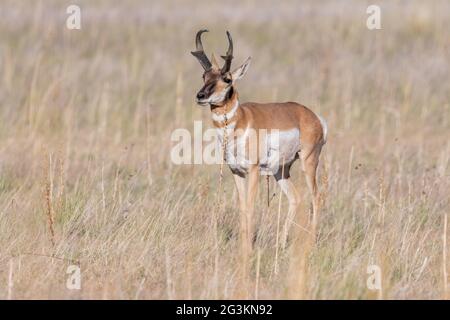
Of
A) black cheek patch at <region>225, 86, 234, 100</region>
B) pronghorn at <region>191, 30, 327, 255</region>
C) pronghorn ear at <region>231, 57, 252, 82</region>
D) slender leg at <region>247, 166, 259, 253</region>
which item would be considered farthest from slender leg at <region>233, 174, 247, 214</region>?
pronghorn ear at <region>231, 57, 252, 82</region>

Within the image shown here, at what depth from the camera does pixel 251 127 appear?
715 centimetres

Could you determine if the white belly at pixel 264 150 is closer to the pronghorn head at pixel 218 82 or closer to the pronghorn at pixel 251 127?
the pronghorn at pixel 251 127

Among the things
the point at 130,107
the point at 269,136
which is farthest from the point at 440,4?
the point at 269,136

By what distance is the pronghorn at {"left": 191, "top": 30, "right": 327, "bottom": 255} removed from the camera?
6.91 m

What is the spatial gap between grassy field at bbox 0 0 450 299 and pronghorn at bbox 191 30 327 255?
9.7 inches

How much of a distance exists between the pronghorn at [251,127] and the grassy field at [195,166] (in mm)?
247

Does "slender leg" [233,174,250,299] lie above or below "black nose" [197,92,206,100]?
below

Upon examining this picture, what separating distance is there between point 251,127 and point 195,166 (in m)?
A: 2.90

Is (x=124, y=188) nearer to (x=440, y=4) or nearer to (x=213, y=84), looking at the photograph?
(x=213, y=84)

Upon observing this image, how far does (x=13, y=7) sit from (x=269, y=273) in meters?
13.4

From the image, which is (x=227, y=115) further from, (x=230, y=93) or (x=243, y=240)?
(x=243, y=240)

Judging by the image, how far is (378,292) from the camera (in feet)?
19.0

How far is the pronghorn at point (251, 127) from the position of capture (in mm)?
6906

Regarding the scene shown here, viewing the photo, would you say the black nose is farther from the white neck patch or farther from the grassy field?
the grassy field
